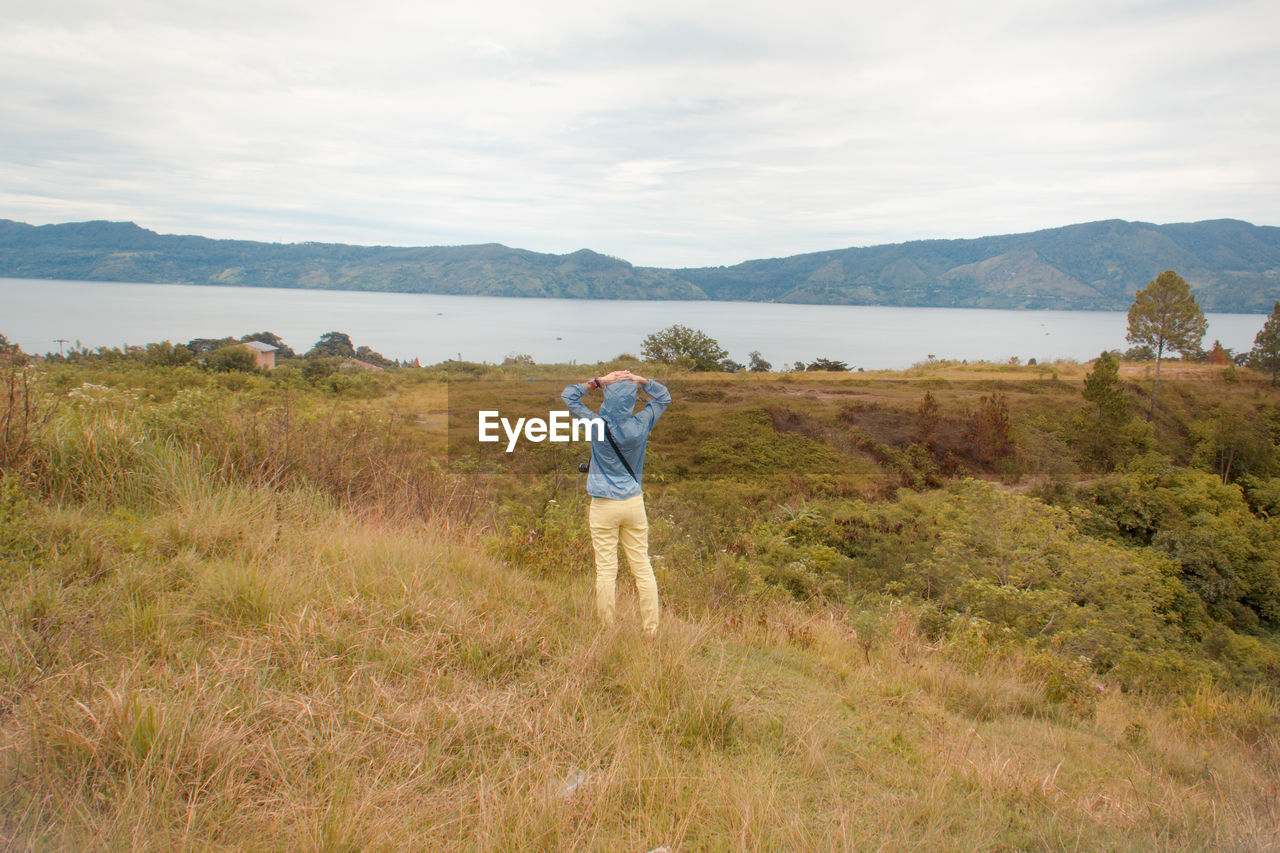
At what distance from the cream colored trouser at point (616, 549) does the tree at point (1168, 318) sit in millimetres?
42569

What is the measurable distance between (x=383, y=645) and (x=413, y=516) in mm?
3056

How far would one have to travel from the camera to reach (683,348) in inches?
1998

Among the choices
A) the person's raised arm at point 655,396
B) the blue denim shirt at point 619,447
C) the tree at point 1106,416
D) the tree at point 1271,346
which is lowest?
the tree at point 1106,416

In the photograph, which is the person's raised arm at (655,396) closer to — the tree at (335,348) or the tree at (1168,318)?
the tree at (1168,318)

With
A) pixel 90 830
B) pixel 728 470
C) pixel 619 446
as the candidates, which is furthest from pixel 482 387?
pixel 90 830

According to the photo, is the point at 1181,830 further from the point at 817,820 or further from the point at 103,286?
the point at 103,286

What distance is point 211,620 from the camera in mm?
3438

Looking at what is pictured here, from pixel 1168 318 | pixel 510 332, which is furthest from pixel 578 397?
pixel 510 332

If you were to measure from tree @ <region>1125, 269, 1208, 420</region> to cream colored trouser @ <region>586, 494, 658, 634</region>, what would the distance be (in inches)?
1676

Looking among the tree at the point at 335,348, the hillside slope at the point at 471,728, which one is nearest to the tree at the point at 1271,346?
the hillside slope at the point at 471,728

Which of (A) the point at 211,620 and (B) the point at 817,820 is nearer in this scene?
(B) the point at 817,820

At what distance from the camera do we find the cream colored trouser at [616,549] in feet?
14.4

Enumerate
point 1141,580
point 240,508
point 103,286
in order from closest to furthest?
point 240,508 → point 1141,580 → point 103,286

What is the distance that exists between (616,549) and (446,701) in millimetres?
1681
